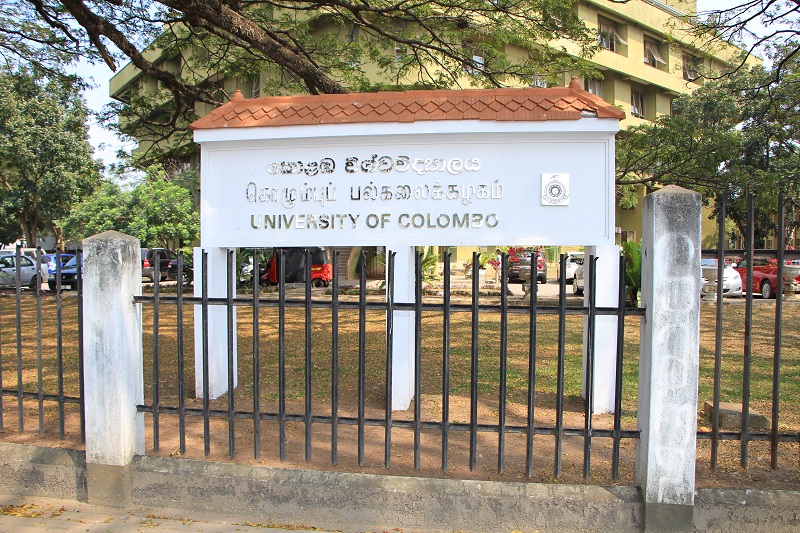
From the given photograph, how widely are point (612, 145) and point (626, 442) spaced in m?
2.38

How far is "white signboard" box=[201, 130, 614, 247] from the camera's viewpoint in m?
5.20

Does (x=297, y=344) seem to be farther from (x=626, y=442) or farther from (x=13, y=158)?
(x=13, y=158)

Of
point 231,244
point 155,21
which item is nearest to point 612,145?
point 231,244

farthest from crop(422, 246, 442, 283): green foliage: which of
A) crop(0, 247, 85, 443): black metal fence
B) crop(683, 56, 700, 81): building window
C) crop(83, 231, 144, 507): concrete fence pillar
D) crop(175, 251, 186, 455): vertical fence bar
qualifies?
crop(83, 231, 144, 507): concrete fence pillar

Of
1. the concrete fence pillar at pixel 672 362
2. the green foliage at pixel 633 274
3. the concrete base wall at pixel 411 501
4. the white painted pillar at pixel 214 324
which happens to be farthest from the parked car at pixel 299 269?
the concrete fence pillar at pixel 672 362

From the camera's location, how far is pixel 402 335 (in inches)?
218

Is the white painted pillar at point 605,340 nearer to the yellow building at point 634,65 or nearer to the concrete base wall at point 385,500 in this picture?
the concrete base wall at point 385,500

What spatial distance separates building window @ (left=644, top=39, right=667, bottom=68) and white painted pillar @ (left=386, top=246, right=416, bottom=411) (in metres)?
33.1

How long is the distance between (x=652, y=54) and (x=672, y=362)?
1381 inches

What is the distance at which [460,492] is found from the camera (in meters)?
3.76

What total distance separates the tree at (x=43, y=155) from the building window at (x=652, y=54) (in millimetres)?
29174

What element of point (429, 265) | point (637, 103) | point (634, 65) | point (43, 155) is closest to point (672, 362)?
point (429, 265)

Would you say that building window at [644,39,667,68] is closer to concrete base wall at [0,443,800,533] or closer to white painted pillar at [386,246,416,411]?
white painted pillar at [386,246,416,411]

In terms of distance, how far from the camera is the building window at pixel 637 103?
34344 millimetres
